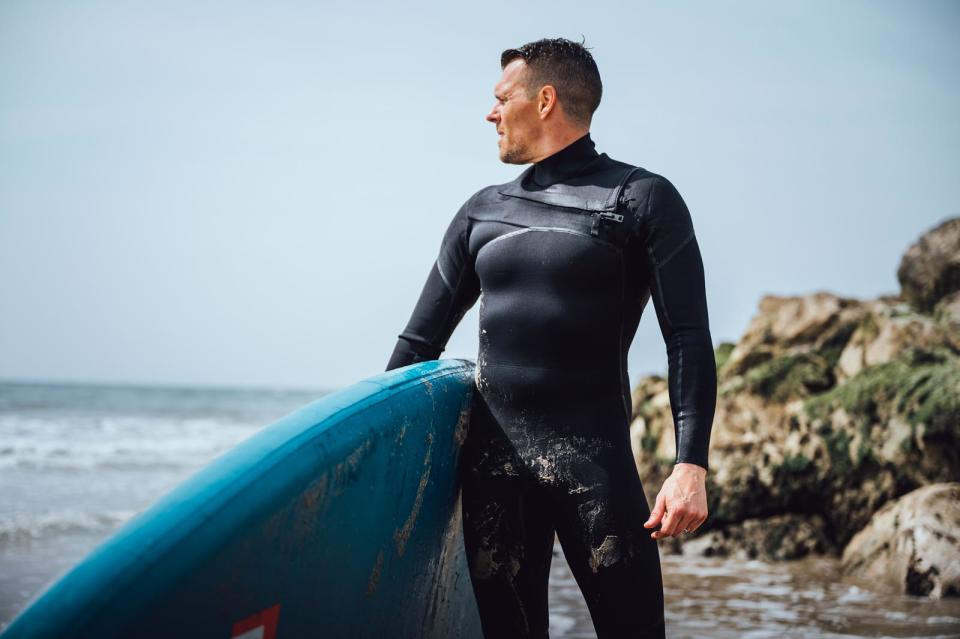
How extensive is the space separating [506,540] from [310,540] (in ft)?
2.03

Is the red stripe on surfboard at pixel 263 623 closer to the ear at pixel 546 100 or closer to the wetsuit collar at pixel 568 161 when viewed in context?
the wetsuit collar at pixel 568 161

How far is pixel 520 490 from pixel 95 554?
42.1 inches

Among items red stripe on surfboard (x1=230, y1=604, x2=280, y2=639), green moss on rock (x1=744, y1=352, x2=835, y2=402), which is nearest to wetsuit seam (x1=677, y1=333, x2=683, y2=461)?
red stripe on surfboard (x1=230, y1=604, x2=280, y2=639)

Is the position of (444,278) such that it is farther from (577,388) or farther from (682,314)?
(682,314)

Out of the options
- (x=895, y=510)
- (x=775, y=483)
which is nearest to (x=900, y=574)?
(x=895, y=510)

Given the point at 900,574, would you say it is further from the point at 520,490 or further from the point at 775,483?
the point at 520,490

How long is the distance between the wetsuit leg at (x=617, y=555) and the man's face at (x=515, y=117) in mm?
870

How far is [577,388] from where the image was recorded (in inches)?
85.6

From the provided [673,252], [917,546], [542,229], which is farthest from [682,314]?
[917,546]

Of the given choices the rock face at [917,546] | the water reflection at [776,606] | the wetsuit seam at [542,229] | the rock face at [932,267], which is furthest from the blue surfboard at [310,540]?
the rock face at [932,267]

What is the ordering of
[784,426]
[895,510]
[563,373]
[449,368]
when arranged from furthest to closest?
[784,426] < [895,510] < [449,368] < [563,373]

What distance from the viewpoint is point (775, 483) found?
6086 mm

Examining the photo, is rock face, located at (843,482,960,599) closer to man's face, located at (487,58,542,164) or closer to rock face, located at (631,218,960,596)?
rock face, located at (631,218,960,596)

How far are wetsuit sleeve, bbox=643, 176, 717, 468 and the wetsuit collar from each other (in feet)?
0.77
